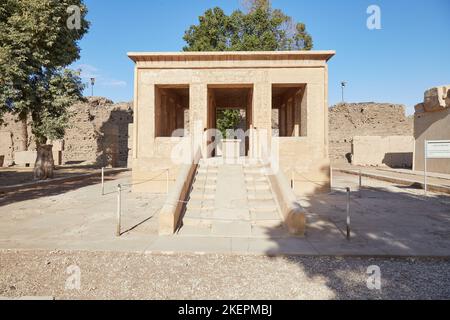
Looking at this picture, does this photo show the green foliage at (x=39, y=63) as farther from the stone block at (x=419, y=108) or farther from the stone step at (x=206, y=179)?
the stone block at (x=419, y=108)

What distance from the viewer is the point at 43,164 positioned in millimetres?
16656

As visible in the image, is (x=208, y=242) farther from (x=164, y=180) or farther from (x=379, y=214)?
(x=164, y=180)

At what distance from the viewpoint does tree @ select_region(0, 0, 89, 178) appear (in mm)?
13391

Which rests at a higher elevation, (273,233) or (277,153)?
(277,153)

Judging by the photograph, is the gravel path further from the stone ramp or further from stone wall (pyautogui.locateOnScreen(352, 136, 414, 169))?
stone wall (pyautogui.locateOnScreen(352, 136, 414, 169))

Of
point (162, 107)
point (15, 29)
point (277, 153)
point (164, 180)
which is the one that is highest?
point (15, 29)

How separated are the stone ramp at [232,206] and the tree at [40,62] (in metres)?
9.83

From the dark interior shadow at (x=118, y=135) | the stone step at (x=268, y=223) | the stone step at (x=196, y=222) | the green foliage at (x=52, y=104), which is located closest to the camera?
the stone step at (x=268, y=223)

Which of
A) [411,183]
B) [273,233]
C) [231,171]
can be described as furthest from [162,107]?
[411,183]

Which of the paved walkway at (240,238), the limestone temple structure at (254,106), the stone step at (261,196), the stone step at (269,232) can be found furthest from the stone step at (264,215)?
the limestone temple structure at (254,106)

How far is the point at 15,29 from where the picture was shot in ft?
44.7

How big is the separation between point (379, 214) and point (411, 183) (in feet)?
27.3

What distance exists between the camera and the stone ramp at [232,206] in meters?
6.80
